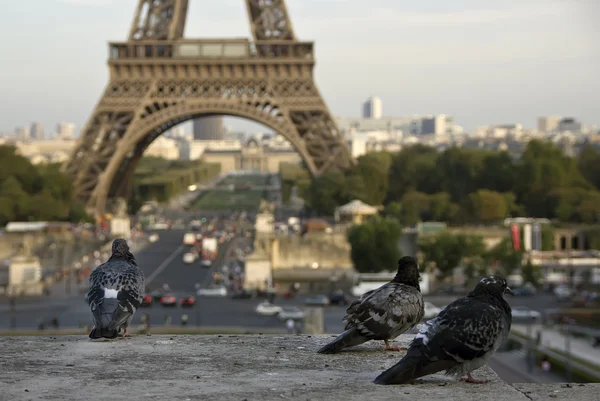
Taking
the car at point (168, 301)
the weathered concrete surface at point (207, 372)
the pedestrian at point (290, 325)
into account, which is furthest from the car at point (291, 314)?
the weathered concrete surface at point (207, 372)

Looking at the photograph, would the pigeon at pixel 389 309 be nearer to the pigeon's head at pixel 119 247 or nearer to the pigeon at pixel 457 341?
the pigeon at pixel 457 341

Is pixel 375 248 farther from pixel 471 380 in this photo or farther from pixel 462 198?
pixel 471 380

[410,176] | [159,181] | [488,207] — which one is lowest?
[488,207]

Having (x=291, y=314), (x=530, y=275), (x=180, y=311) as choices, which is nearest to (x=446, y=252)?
(x=530, y=275)

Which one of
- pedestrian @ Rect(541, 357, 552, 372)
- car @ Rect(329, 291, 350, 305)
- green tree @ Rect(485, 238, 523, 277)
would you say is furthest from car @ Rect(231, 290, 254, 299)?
pedestrian @ Rect(541, 357, 552, 372)

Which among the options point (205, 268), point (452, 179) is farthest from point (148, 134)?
point (452, 179)

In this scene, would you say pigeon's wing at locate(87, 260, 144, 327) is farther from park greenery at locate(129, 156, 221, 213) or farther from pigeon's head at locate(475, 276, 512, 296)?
park greenery at locate(129, 156, 221, 213)
